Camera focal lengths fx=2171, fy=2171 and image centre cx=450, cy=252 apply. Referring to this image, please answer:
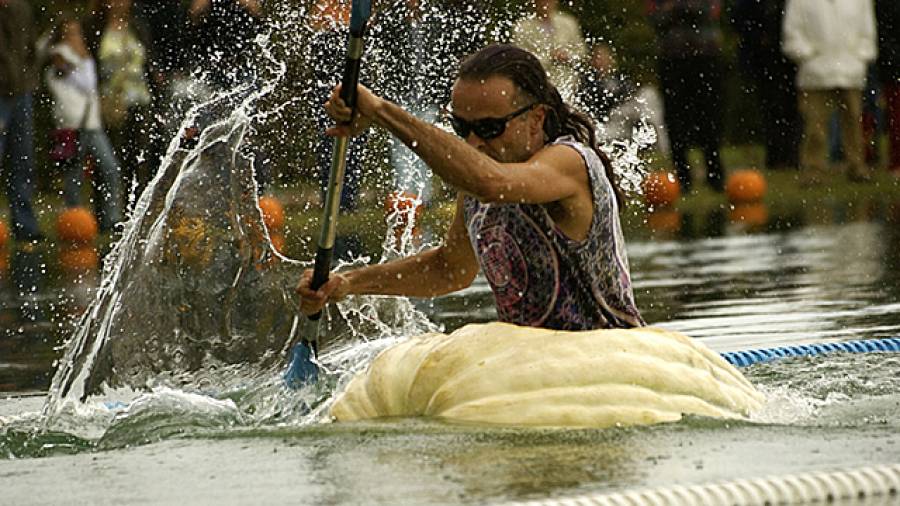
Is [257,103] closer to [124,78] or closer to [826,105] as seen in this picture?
[124,78]

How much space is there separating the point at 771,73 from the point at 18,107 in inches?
349

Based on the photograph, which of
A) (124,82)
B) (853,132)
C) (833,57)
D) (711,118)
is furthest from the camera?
(711,118)

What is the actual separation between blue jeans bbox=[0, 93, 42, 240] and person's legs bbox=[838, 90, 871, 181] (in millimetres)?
7743

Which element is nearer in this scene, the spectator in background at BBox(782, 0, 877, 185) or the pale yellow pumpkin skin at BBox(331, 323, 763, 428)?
the pale yellow pumpkin skin at BBox(331, 323, 763, 428)

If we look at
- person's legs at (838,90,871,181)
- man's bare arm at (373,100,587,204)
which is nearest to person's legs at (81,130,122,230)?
person's legs at (838,90,871,181)

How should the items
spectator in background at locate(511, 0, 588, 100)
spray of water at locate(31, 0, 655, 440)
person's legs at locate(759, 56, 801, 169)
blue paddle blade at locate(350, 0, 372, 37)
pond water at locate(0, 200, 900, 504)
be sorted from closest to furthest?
pond water at locate(0, 200, 900, 504), blue paddle blade at locate(350, 0, 372, 37), spray of water at locate(31, 0, 655, 440), spectator in background at locate(511, 0, 588, 100), person's legs at locate(759, 56, 801, 169)

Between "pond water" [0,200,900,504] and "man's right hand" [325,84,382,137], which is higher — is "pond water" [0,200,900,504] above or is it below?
below

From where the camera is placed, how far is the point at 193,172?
9719 mm

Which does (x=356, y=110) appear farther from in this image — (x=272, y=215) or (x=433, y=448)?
(x=272, y=215)

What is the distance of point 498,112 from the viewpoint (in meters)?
6.80

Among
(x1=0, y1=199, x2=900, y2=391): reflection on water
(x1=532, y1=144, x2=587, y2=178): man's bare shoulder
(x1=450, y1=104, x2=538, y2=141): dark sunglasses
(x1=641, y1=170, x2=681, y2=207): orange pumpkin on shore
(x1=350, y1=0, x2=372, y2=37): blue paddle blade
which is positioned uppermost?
(x1=350, y1=0, x2=372, y2=37): blue paddle blade

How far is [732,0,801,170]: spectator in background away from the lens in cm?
2167

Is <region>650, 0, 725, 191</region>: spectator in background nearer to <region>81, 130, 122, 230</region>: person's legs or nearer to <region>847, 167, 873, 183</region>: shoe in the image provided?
<region>847, 167, 873, 183</region>: shoe

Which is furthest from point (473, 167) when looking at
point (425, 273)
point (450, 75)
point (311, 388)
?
point (450, 75)
